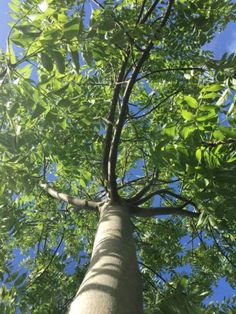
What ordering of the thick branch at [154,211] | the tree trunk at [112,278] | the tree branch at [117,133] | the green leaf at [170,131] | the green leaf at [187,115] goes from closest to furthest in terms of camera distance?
the tree trunk at [112,278] < the green leaf at [187,115] < the green leaf at [170,131] < the tree branch at [117,133] < the thick branch at [154,211]

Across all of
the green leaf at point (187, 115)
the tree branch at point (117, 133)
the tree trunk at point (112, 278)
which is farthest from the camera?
the tree branch at point (117, 133)

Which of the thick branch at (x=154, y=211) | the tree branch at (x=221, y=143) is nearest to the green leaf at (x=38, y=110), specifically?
the tree branch at (x=221, y=143)

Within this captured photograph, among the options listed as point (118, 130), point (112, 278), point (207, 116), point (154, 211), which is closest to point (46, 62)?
point (207, 116)

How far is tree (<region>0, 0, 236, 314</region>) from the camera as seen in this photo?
2.35 m

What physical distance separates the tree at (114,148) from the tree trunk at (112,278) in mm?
10

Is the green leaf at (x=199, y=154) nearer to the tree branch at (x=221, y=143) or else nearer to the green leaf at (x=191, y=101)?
the tree branch at (x=221, y=143)

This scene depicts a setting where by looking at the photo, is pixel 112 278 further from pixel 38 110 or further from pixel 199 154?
pixel 38 110

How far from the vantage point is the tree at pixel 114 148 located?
2.35 m

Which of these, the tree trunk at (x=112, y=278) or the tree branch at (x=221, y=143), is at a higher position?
the tree branch at (x=221, y=143)

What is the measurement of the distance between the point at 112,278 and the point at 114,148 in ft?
6.85

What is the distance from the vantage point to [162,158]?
8.08 feet

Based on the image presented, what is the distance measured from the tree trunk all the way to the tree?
10mm

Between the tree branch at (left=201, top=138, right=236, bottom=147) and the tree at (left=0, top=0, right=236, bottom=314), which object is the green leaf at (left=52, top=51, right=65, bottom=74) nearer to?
the tree at (left=0, top=0, right=236, bottom=314)

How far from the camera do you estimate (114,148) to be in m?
4.27
